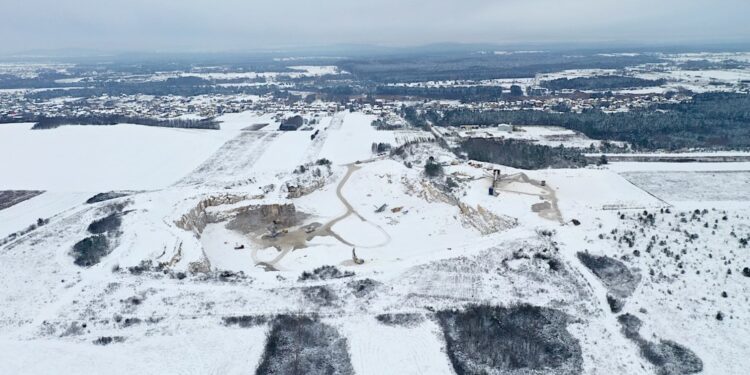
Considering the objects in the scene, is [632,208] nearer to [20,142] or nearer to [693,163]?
[693,163]

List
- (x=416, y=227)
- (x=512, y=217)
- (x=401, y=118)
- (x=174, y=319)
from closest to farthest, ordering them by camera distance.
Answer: (x=174, y=319) < (x=512, y=217) < (x=416, y=227) < (x=401, y=118)

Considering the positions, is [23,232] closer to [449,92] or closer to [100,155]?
[100,155]

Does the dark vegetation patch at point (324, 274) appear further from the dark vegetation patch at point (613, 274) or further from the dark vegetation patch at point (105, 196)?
the dark vegetation patch at point (105, 196)

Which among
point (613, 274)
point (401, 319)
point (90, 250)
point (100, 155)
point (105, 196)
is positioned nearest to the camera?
point (401, 319)

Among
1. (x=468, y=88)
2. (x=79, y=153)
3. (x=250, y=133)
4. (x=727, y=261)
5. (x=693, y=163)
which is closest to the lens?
(x=727, y=261)

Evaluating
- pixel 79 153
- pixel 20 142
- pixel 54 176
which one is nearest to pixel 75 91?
pixel 20 142

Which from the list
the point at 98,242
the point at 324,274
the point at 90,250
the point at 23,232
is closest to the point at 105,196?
the point at 23,232

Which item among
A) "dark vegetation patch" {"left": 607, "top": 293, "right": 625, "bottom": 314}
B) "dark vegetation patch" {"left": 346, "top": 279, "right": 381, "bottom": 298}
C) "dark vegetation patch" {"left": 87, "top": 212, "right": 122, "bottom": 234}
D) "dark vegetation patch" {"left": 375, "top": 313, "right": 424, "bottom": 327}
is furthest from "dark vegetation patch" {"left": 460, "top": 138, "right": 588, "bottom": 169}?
"dark vegetation patch" {"left": 87, "top": 212, "right": 122, "bottom": 234}

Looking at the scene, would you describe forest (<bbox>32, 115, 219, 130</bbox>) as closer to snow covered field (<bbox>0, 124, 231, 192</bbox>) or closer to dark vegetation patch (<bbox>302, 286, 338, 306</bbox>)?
snow covered field (<bbox>0, 124, 231, 192</bbox>)
